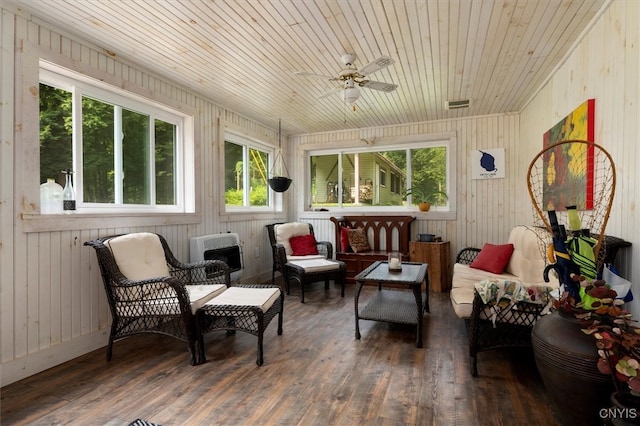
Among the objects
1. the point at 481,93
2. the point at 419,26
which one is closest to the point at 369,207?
the point at 481,93

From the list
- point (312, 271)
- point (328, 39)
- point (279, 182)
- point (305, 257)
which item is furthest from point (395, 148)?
point (328, 39)

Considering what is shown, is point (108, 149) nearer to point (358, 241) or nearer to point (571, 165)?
point (358, 241)

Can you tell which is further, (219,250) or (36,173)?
(219,250)

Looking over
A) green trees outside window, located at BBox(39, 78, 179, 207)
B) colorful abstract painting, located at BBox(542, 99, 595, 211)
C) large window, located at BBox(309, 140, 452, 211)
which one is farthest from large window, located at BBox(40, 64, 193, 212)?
colorful abstract painting, located at BBox(542, 99, 595, 211)

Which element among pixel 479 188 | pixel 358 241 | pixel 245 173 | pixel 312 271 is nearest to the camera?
pixel 312 271

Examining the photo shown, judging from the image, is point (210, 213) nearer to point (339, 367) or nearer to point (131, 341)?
point (131, 341)

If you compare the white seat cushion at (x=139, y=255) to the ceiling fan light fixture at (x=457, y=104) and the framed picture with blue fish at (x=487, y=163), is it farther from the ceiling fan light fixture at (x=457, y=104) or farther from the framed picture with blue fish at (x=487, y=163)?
the framed picture with blue fish at (x=487, y=163)

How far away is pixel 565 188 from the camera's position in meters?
2.80

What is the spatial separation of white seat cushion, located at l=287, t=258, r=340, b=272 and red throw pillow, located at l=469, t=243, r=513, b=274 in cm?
173

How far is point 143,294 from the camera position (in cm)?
239

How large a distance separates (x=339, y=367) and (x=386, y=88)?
2305mm

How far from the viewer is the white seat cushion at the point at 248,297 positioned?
248cm

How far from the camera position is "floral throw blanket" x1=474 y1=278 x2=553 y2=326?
2.12 metres

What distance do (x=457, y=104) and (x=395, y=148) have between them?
134 centimetres
